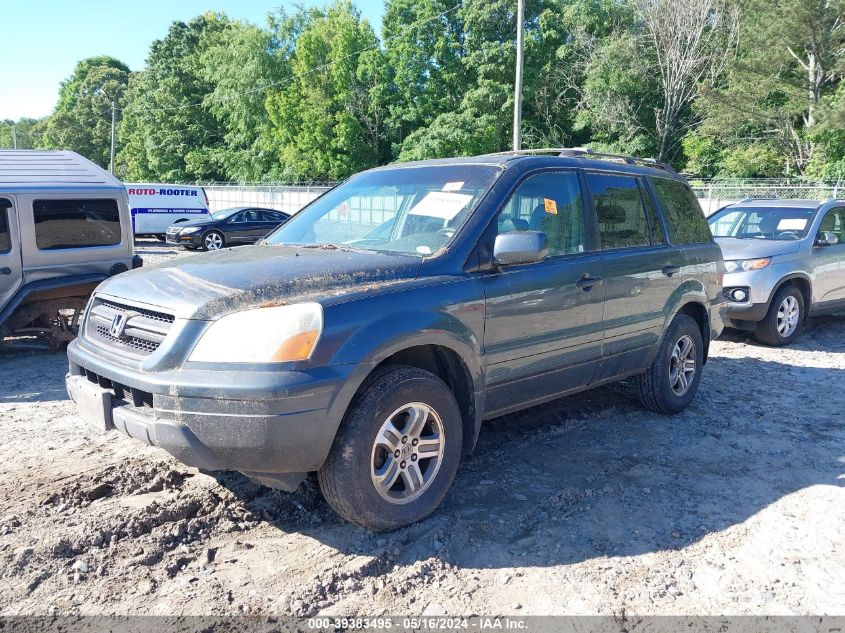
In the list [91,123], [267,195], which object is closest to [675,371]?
[267,195]

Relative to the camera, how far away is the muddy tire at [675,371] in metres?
5.32

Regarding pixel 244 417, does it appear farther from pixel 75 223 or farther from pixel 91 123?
pixel 91 123

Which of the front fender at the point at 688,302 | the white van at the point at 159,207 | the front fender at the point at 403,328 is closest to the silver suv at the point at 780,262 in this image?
the front fender at the point at 688,302

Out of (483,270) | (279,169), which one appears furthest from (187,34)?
(483,270)

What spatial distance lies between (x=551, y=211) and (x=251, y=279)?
6.66ft

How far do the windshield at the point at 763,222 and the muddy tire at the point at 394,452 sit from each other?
286 inches

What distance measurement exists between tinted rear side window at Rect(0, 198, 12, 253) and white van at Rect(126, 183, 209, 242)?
16.5m

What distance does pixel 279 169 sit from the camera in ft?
159

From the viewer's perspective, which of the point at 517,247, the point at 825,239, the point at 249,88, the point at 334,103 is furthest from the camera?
the point at 249,88

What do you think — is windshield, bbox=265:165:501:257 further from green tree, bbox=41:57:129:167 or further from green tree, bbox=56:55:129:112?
green tree, bbox=56:55:129:112

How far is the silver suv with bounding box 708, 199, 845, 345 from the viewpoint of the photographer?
8.20 meters

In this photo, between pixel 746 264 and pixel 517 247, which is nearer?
pixel 517 247

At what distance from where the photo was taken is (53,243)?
23.6ft

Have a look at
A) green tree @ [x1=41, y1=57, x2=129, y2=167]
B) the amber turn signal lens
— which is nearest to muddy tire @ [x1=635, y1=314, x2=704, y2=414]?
the amber turn signal lens
